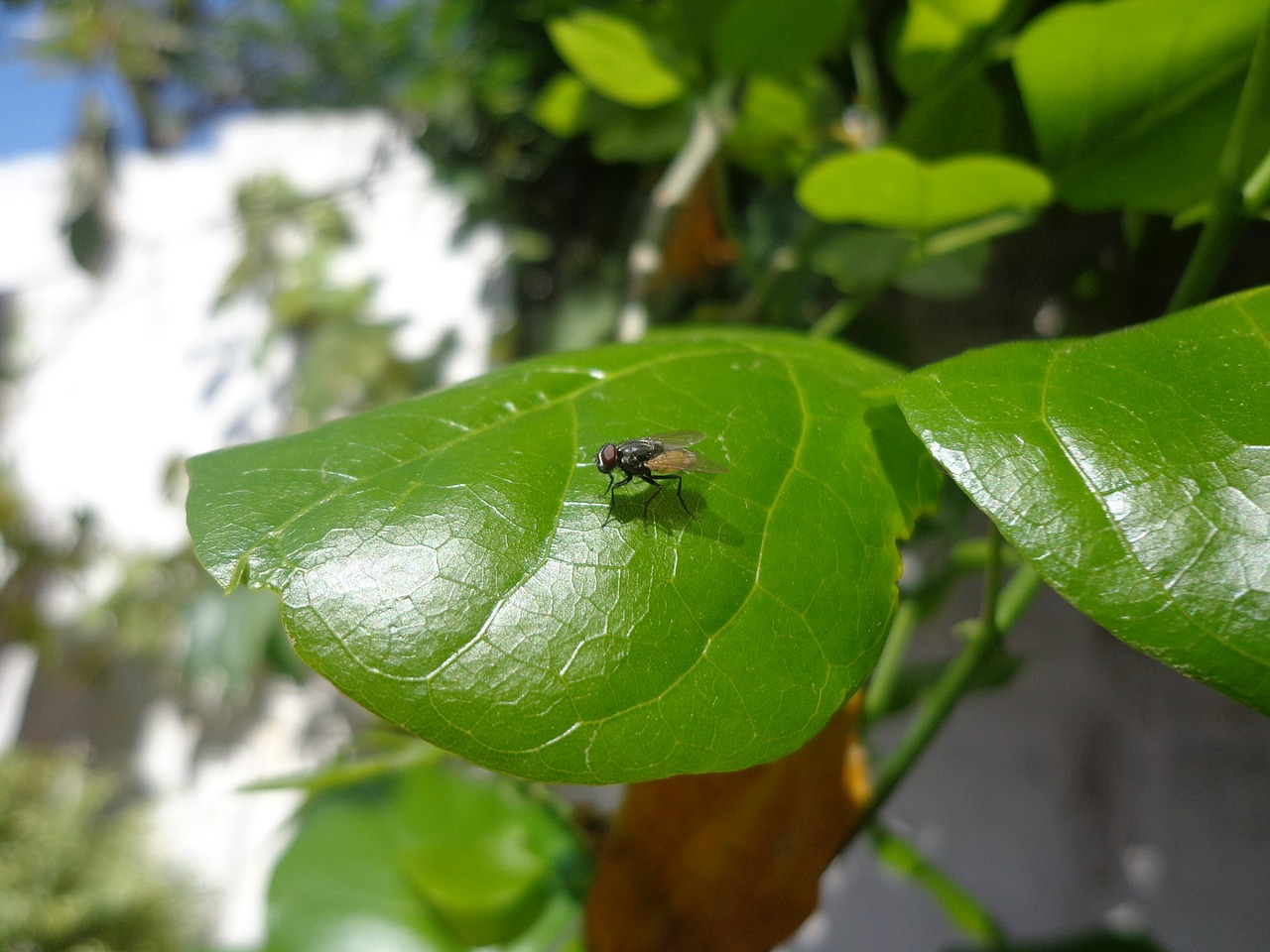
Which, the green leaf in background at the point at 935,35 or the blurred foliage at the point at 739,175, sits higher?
the green leaf in background at the point at 935,35

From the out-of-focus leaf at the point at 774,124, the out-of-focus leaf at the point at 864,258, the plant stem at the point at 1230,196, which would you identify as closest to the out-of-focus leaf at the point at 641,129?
the out-of-focus leaf at the point at 774,124

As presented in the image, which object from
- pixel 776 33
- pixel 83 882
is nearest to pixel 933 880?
pixel 776 33

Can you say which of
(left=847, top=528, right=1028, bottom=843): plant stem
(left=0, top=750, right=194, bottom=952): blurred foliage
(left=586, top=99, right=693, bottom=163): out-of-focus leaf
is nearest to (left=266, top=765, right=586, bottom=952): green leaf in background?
(left=847, top=528, right=1028, bottom=843): plant stem

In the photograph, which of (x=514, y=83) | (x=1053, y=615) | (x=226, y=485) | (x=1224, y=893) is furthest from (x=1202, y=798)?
(x=514, y=83)

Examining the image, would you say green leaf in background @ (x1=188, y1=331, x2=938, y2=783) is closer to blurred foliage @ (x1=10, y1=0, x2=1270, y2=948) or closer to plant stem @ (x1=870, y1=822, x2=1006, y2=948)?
blurred foliage @ (x1=10, y1=0, x2=1270, y2=948)

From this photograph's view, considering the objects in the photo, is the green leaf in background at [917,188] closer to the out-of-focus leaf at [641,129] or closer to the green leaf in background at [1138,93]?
the green leaf in background at [1138,93]

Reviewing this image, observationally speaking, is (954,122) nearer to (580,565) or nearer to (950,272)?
(950,272)
